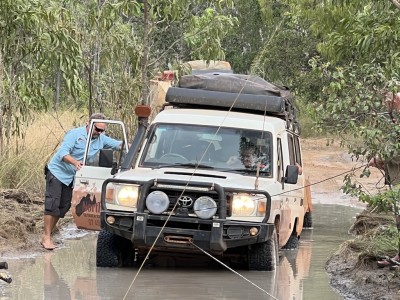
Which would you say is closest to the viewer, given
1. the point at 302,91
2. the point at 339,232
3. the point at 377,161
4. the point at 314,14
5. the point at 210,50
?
the point at 377,161

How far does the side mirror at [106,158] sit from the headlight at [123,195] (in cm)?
69

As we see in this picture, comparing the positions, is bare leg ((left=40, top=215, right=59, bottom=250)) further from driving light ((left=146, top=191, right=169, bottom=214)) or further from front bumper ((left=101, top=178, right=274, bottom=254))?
driving light ((left=146, top=191, right=169, bottom=214))

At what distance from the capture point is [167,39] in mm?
32375

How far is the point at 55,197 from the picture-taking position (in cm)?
1286

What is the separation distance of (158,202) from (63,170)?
8.48 ft

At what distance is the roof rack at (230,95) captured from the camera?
1262cm

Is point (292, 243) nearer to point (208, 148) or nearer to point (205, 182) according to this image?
point (208, 148)

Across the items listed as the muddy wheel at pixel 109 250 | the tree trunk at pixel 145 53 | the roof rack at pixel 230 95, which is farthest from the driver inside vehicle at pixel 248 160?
the tree trunk at pixel 145 53

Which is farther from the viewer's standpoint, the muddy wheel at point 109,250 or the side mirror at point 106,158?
the side mirror at point 106,158

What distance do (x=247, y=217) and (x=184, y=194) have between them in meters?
0.68

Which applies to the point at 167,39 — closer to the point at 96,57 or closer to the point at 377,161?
the point at 96,57

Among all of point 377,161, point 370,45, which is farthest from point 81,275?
point 370,45

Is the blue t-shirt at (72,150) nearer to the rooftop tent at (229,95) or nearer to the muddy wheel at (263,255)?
the rooftop tent at (229,95)

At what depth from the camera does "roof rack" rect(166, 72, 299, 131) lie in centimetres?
1262
